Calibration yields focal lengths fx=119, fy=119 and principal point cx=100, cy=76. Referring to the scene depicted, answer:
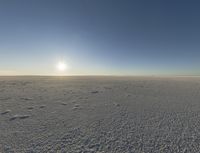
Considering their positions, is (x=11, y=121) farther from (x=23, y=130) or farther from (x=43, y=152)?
(x=43, y=152)

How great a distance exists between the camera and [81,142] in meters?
6.20

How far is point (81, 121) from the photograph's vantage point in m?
8.76

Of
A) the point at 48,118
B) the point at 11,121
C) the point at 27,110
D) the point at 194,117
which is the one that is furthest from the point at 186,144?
the point at 27,110

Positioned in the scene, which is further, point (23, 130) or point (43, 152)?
point (23, 130)

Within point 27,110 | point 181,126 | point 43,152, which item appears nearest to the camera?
point 43,152

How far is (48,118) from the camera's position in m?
9.16

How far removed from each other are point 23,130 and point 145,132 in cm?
740

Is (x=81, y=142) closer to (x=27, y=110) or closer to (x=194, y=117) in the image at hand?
(x=27, y=110)

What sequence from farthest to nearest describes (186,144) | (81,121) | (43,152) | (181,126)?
1. (81,121)
2. (181,126)
3. (186,144)
4. (43,152)

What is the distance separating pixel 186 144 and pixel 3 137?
377 inches

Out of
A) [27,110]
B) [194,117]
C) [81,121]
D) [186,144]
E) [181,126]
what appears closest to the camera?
[186,144]

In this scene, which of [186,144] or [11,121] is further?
[11,121]

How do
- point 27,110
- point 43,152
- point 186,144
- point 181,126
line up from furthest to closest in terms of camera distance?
point 27,110, point 181,126, point 186,144, point 43,152

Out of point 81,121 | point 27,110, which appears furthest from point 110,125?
point 27,110
